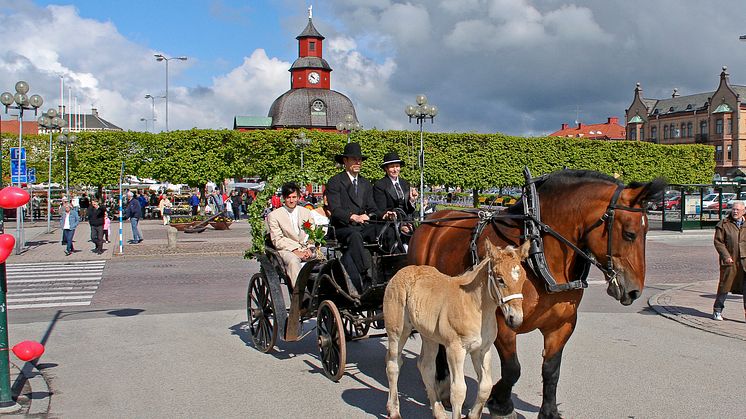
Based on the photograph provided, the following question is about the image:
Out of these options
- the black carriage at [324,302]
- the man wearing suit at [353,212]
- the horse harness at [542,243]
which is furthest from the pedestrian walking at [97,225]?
the horse harness at [542,243]

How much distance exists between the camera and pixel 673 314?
11.3m

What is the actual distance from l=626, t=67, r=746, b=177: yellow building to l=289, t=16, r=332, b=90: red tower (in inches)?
1961

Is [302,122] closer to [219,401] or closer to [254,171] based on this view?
[254,171]

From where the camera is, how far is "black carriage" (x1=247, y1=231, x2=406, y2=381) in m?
7.36

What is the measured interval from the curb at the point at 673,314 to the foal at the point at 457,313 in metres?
6.16

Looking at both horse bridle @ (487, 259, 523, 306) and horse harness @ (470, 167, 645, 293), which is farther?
horse harness @ (470, 167, 645, 293)

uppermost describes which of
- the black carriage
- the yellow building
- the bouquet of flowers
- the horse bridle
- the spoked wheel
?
the yellow building

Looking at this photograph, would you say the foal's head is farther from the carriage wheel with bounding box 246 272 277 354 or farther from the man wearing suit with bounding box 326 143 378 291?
the carriage wheel with bounding box 246 272 277 354

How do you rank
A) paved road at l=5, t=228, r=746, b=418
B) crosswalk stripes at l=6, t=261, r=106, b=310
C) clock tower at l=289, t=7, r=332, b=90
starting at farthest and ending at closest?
clock tower at l=289, t=7, r=332, b=90 < crosswalk stripes at l=6, t=261, r=106, b=310 < paved road at l=5, t=228, r=746, b=418

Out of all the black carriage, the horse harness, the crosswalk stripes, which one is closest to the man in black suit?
the black carriage

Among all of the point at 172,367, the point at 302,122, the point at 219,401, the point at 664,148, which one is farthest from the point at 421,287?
the point at 302,122

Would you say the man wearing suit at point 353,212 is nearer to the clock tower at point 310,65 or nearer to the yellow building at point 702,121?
the clock tower at point 310,65

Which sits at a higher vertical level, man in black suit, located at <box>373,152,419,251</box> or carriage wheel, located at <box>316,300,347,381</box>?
man in black suit, located at <box>373,152,419,251</box>

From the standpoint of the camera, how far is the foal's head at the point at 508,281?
14.7 ft
